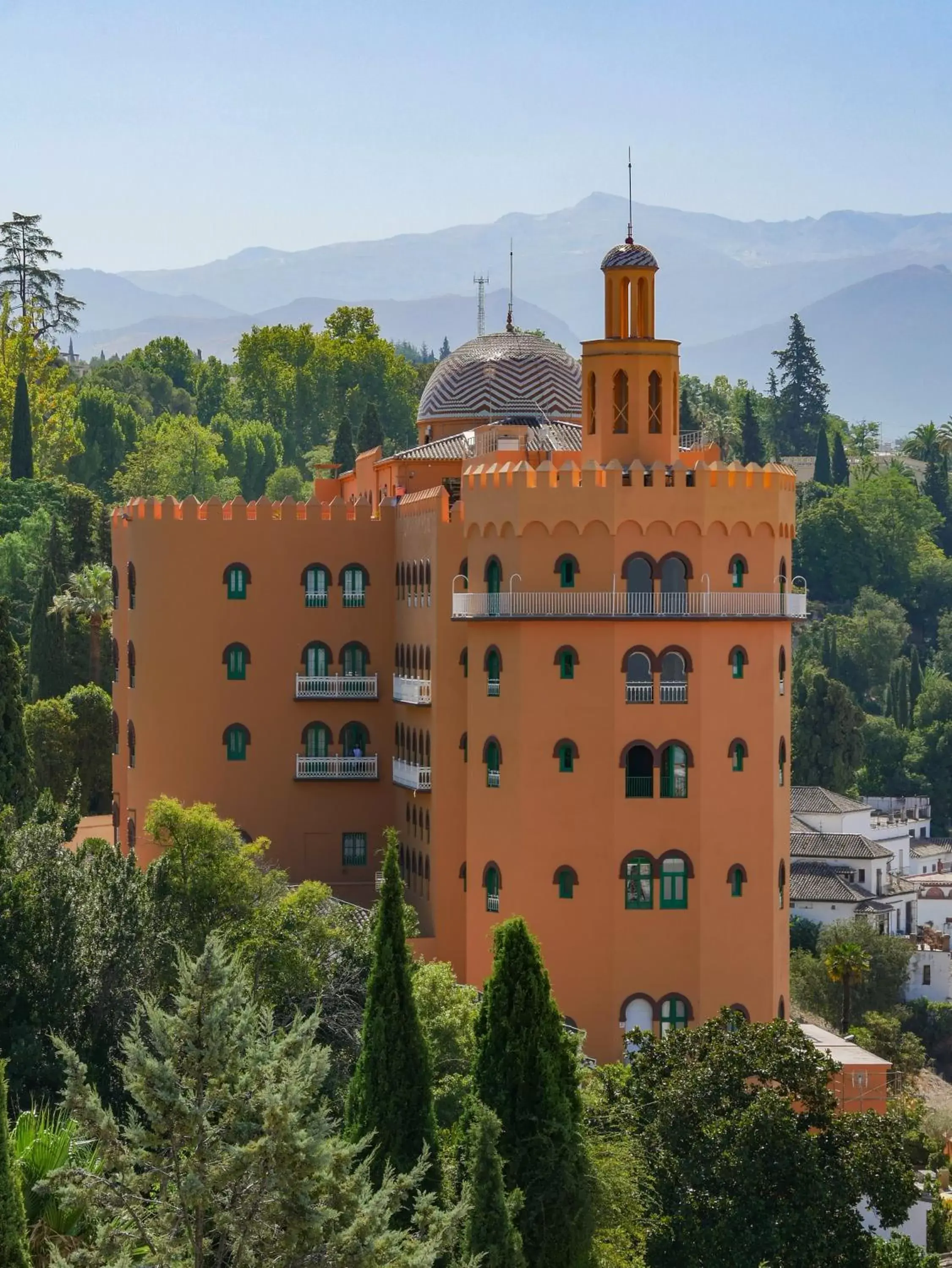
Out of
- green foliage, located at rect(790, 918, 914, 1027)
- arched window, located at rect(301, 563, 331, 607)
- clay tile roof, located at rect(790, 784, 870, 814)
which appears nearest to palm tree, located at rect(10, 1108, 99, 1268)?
arched window, located at rect(301, 563, 331, 607)

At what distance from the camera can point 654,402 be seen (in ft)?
150

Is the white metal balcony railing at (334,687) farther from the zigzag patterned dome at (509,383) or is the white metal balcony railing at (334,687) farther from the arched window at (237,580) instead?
the zigzag patterned dome at (509,383)

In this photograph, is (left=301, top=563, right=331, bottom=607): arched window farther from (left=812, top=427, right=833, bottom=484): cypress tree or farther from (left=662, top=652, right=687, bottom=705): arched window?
(left=812, top=427, right=833, bottom=484): cypress tree

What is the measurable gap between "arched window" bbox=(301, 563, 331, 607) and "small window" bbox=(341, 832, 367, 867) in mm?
4675

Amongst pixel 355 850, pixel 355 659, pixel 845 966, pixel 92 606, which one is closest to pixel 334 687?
pixel 355 659

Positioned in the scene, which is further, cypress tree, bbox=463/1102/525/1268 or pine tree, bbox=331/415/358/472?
pine tree, bbox=331/415/358/472

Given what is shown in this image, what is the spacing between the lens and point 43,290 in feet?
389

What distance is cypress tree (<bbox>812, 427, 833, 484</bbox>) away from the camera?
438 ft

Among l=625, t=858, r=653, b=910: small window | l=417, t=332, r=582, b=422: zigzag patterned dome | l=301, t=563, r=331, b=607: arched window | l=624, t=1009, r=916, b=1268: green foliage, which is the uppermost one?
l=417, t=332, r=582, b=422: zigzag patterned dome

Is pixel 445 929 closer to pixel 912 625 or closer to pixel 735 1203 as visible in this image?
pixel 735 1203

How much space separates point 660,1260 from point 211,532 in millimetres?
20219

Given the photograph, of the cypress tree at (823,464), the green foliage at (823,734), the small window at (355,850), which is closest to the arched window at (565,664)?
the small window at (355,850)

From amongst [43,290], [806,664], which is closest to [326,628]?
[806,664]

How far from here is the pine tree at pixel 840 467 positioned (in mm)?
134750
